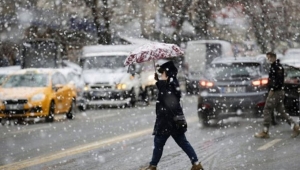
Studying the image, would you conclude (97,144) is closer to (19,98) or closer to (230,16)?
(19,98)

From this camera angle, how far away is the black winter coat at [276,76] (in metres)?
14.0

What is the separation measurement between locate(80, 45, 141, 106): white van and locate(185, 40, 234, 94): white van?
903 centimetres

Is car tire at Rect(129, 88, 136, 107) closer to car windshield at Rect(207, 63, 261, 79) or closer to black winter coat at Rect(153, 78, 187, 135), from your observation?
car windshield at Rect(207, 63, 261, 79)

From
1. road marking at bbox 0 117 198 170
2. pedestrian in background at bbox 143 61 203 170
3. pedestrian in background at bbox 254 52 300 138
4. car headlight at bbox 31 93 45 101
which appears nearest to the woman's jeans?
pedestrian in background at bbox 143 61 203 170

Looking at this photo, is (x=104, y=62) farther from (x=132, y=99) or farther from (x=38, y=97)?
(x=38, y=97)

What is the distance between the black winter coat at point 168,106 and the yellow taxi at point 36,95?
10.1 metres

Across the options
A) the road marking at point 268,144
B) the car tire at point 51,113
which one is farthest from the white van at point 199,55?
the road marking at point 268,144

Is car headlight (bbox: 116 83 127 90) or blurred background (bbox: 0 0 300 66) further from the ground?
blurred background (bbox: 0 0 300 66)

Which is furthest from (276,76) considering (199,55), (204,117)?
(199,55)

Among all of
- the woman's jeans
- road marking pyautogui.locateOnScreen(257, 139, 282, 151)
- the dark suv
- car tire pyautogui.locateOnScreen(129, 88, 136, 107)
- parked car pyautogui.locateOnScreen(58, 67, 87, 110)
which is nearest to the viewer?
the woman's jeans

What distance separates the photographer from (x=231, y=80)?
1641 centimetres

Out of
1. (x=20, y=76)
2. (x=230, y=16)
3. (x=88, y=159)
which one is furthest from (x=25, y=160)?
(x=230, y=16)

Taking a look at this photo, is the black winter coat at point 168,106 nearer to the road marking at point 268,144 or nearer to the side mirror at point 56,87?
the road marking at point 268,144

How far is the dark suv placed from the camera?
16.2 metres
